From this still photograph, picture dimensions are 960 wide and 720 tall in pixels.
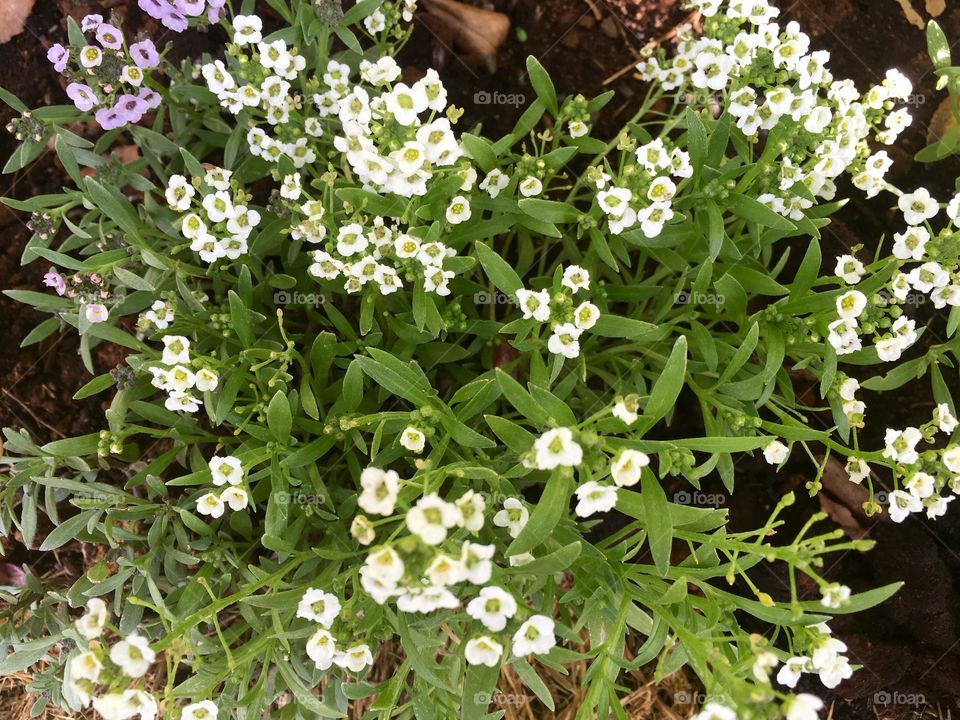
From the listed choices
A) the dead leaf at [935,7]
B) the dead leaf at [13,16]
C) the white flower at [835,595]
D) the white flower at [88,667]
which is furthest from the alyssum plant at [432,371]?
the dead leaf at [935,7]

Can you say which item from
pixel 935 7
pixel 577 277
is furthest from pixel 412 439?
pixel 935 7

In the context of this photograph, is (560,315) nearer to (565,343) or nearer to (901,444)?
(565,343)

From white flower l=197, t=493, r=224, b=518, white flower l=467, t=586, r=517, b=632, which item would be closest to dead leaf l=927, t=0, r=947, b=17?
white flower l=467, t=586, r=517, b=632

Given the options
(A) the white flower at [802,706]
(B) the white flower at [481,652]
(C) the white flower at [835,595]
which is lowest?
(B) the white flower at [481,652]

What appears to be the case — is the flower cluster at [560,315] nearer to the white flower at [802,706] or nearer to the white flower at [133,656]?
the white flower at [802,706]

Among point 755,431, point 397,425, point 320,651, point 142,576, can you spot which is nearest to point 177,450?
point 142,576
